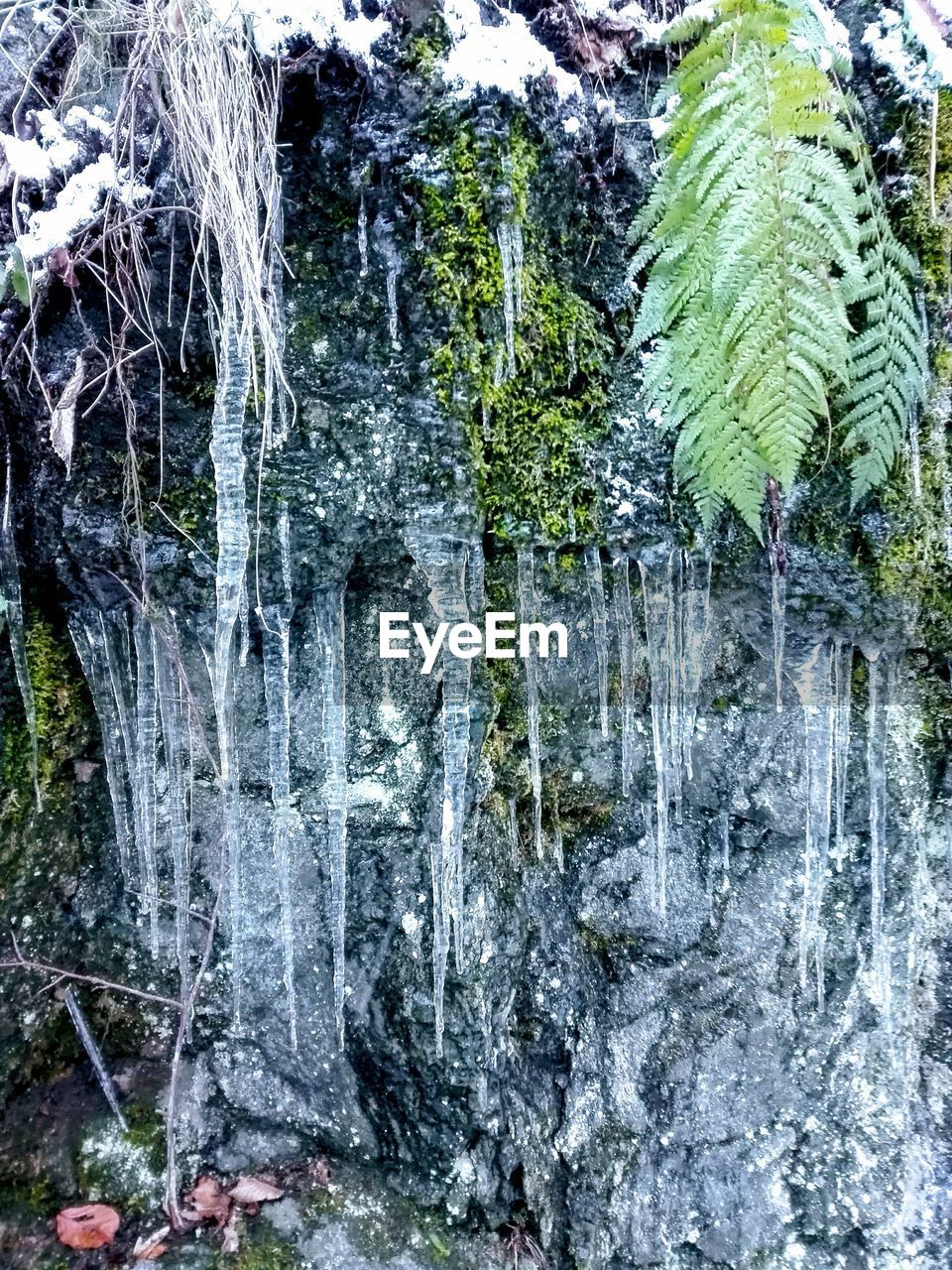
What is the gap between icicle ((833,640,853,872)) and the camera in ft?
9.73

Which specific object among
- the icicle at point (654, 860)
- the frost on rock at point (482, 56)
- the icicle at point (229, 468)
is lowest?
the icicle at point (654, 860)

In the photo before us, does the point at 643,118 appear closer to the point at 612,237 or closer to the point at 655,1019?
the point at 612,237

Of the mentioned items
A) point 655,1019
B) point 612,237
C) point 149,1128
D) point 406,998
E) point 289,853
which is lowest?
point 149,1128

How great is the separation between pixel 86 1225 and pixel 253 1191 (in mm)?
556

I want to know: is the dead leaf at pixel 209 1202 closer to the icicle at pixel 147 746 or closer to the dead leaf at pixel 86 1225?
the dead leaf at pixel 86 1225

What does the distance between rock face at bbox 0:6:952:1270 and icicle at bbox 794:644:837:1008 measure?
12mm

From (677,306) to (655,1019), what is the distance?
2.54m

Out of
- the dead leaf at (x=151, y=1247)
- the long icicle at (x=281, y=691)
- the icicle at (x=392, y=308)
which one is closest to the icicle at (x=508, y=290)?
the icicle at (x=392, y=308)

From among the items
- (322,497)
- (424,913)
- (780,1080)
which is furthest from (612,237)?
(780,1080)

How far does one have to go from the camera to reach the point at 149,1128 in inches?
125

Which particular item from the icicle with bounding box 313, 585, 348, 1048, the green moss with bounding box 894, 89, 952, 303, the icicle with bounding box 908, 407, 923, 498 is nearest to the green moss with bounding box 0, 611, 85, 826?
the icicle with bounding box 313, 585, 348, 1048

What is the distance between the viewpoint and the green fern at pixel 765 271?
7.91ft

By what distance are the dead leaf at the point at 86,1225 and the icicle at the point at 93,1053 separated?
0.84 ft

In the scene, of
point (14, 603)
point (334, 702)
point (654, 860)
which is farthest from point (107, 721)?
point (654, 860)
